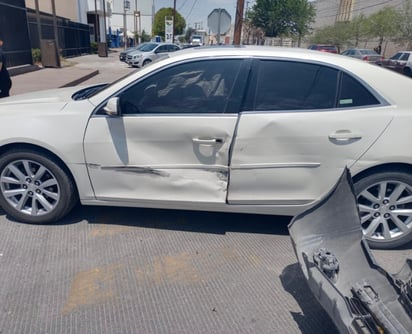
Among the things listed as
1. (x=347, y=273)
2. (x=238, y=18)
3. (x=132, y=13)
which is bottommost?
(x=347, y=273)

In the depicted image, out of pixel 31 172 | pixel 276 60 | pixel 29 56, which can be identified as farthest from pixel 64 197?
pixel 29 56

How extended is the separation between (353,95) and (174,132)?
→ 1541mm

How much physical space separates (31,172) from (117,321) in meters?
1.64

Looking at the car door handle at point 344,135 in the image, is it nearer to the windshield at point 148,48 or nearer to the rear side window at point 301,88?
the rear side window at point 301,88

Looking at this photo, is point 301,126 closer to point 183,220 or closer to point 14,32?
point 183,220

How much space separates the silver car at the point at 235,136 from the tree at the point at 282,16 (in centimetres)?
5079

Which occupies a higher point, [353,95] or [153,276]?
[353,95]

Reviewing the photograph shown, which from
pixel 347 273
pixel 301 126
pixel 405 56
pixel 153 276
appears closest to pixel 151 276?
pixel 153 276

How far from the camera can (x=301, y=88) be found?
2.86m

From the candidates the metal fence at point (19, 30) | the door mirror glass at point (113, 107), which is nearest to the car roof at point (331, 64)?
the door mirror glass at point (113, 107)

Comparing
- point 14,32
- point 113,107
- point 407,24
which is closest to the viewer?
point 113,107

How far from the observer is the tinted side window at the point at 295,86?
2.84 meters

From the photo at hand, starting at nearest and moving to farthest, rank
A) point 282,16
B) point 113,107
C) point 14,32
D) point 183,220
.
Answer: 1. point 113,107
2. point 183,220
3. point 14,32
4. point 282,16

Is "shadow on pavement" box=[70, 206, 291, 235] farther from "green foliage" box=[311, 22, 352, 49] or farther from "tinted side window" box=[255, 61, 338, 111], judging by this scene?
"green foliage" box=[311, 22, 352, 49]
